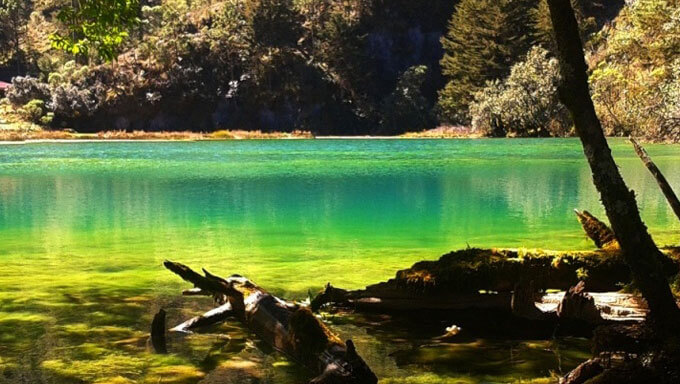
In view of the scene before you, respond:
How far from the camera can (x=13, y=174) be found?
30766mm

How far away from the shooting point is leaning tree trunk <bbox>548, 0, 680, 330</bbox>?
160 inches

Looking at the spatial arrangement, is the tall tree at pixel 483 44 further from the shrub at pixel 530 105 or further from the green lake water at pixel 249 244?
the green lake water at pixel 249 244

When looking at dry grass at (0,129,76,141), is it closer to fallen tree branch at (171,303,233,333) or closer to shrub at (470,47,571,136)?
shrub at (470,47,571,136)

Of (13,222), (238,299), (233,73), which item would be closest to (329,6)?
(233,73)

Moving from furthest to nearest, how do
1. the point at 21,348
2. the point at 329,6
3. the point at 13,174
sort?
the point at 329,6 → the point at 13,174 → the point at 21,348

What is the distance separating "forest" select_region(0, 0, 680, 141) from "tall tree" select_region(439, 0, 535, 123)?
152 mm

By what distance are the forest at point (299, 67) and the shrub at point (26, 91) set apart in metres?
0.19

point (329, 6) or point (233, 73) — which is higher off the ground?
point (329, 6)

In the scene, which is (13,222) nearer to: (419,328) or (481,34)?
(419,328)

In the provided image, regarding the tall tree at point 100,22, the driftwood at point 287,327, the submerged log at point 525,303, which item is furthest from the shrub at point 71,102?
the submerged log at point 525,303

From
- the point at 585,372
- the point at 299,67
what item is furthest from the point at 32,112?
the point at 585,372

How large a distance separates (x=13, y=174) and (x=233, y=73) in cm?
7352

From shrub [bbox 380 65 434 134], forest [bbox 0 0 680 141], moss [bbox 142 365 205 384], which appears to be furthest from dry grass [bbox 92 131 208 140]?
moss [bbox 142 365 205 384]

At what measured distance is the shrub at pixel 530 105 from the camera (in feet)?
234
